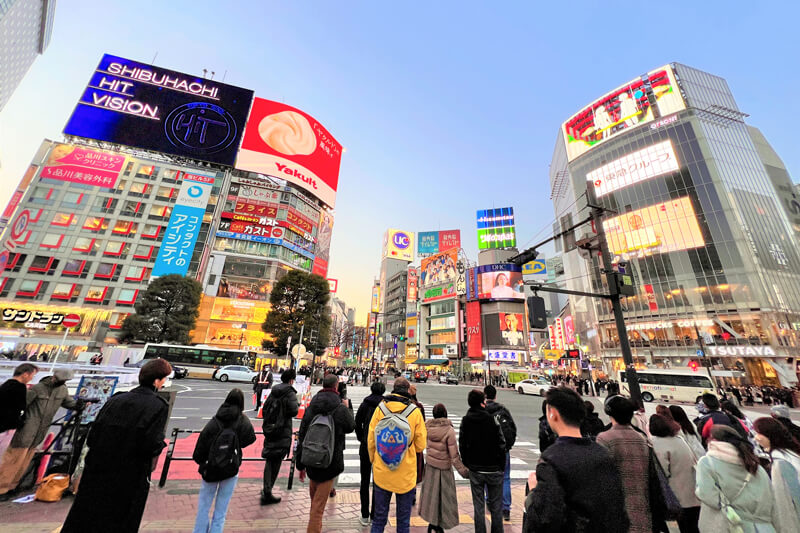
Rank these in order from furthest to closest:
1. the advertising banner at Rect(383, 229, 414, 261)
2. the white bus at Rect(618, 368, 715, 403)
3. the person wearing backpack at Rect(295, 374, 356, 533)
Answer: the advertising banner at Rect(383, 229, 414, 261)
the white bus at Rect(618, 368, 715, 403)
the person wearing backpack at Rect(295, 374, 356, 533)

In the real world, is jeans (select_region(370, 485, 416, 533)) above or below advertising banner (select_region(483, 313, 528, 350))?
below

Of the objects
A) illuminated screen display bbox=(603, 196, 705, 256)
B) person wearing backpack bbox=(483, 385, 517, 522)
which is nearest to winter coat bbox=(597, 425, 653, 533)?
person wearing backpack bbox=(483, 385, 517, 522)

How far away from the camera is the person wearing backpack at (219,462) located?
3572 mm

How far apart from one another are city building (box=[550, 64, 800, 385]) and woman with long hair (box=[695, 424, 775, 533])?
3205 cm

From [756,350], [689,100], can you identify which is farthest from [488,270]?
[689,100]

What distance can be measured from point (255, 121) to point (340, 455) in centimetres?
6460

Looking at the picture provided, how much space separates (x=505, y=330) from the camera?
53.5 metres

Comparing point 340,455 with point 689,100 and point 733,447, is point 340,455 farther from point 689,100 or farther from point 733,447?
point 689,100

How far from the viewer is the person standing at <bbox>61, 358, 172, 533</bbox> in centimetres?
253

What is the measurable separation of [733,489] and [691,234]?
5173 cm

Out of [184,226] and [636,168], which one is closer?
[184,226]

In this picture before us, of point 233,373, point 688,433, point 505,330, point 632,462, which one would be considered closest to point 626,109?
point 505,330

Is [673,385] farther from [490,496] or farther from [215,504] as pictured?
[215,504]

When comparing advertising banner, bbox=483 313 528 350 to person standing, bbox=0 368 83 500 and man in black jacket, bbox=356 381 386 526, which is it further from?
person standing, bbox=0 368 83 500
